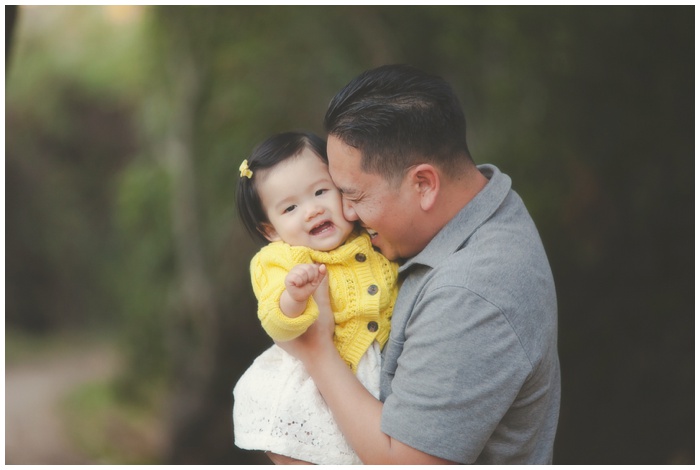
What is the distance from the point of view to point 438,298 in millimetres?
1407

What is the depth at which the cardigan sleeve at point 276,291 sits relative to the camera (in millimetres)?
1532

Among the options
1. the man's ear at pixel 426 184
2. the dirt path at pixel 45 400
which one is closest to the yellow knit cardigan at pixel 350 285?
the man's ear at pixel 426 184

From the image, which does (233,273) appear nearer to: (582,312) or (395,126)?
(582,312)

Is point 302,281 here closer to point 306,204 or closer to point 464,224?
point 306,204

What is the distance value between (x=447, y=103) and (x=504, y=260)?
1.24 feet

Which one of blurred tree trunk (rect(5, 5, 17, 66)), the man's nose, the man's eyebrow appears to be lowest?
the man's nose

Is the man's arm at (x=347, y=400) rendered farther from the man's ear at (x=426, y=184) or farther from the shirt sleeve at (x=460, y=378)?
the man's ear at (x=426, y=184)

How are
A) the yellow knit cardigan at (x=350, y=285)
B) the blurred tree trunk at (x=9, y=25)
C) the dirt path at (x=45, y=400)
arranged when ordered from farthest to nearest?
the dirt path at (x=45, y=400) < the blurred tree trunk at (x=9, y=25) < the yellow knit cardigan at (x=350, y=285)

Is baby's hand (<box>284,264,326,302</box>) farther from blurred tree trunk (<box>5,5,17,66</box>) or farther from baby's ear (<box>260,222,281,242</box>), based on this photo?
blurred tree trunk (<box>5,5,17,66</box>)

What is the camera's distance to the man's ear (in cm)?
155

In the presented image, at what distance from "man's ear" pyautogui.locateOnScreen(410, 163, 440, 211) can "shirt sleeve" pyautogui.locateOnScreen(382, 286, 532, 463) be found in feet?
0.78

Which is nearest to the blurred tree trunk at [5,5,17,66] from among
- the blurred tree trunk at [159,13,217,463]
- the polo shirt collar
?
the polo shirt collar

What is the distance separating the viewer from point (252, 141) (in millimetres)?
3984

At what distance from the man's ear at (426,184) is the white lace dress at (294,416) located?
0.35m
